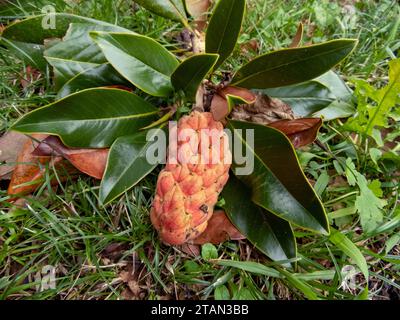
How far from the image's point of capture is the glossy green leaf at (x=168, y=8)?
135 cm

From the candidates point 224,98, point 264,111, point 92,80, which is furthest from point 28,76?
point 264,111

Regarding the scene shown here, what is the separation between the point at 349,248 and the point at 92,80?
88 centimetres

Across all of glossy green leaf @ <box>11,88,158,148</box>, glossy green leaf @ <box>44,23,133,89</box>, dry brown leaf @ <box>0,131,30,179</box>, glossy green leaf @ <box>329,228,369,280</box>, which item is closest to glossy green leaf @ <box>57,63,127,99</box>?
glossy green leaf @ <box>44,23,133,89</box>

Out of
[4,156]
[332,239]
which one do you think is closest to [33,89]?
[4,156]

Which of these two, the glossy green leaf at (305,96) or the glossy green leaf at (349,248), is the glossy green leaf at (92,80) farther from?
the glossy green leaf at (349,248)

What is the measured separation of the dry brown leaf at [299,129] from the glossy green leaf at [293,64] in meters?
0.11

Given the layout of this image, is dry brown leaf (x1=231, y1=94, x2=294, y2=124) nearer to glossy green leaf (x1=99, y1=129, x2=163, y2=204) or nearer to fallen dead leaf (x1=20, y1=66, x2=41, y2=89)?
glossy green leaf (x1=99, y1=129, x2=163, y2=204)

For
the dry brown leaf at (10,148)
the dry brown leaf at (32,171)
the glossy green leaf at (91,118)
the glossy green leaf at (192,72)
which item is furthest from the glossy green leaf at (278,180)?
the dry brown leaf at (10,148)

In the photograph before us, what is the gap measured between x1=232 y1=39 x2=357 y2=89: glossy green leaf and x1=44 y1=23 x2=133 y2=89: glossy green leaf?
0.41m

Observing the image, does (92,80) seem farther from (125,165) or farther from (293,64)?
(293,64)

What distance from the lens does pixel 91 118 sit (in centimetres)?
117

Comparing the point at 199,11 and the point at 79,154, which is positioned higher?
the point at 199,11

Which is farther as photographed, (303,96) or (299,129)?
(303,96)
